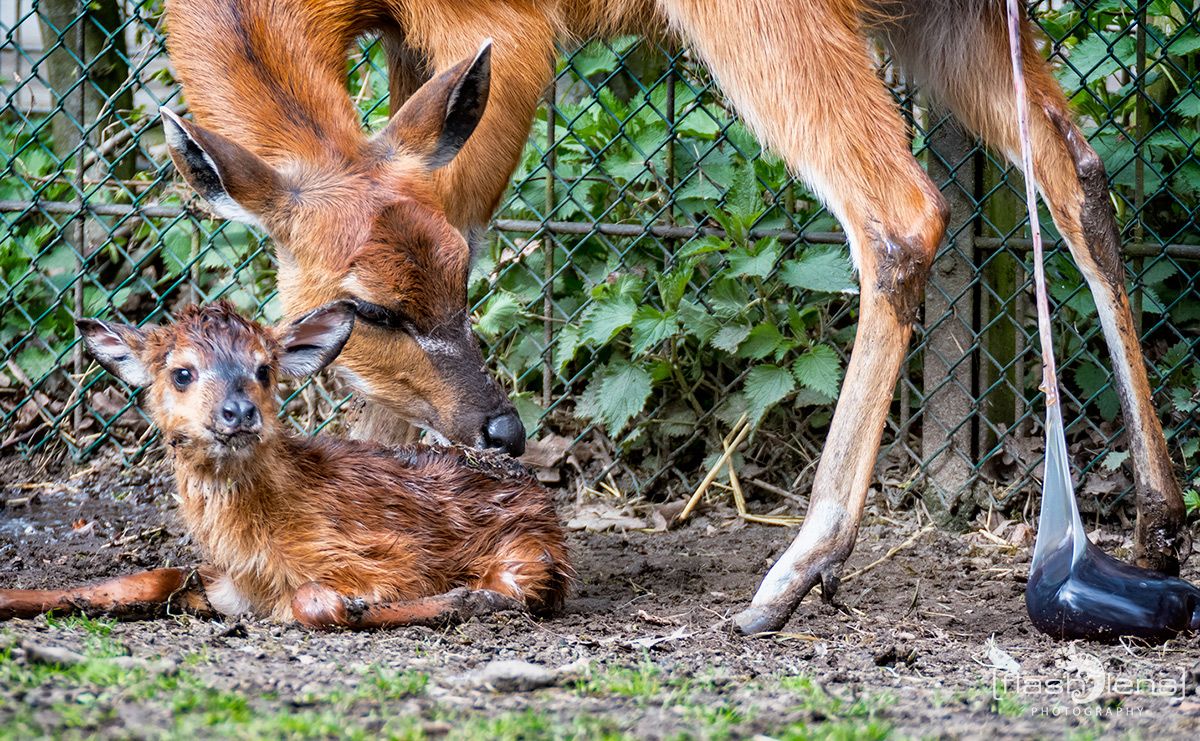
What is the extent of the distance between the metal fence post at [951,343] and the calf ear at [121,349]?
323cm

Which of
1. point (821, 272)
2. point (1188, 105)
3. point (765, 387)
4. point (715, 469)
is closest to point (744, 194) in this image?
point (821, 272)

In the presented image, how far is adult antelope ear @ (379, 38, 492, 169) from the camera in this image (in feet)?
14.3

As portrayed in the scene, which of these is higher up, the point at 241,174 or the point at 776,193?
the point at 241,174

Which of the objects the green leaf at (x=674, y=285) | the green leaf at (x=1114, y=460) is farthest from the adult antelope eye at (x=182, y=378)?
the green leaf at (x=1114, y=460)

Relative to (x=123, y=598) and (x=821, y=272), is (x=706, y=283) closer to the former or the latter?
(x=821, y=272)

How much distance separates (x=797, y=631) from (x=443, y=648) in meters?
1.04

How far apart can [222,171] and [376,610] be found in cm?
146

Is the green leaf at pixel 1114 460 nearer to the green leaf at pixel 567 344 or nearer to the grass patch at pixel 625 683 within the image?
the green leaf at pixel 567 344

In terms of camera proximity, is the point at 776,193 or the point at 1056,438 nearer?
the point at 1056,438

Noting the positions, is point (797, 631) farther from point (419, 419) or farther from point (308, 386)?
point (308, 386)

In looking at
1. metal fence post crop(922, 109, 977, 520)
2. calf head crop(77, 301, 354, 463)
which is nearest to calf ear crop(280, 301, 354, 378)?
calf head crop(77, 301, 354, 463)

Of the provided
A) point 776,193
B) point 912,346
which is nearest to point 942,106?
point 776,193

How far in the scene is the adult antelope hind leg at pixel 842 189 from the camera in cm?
376

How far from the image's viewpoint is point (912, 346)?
5.84 meters
